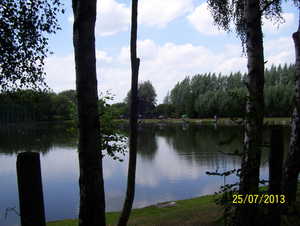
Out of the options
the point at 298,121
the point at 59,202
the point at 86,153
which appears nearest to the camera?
the point at 86,153

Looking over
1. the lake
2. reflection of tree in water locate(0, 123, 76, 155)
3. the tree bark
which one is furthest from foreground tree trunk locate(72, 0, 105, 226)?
reflection of tree in water locate(0, 123, 76, 155)

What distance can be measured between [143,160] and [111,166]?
3.03 meters

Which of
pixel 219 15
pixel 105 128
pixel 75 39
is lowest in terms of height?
pixel 105 128

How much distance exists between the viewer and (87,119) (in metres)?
2.44

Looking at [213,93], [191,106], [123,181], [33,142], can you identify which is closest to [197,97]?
[191,106]

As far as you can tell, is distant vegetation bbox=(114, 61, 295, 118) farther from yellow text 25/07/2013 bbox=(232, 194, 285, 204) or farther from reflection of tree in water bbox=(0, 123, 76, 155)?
yellow text 25/07/2013 bbox=(232, 194, 285, 204)

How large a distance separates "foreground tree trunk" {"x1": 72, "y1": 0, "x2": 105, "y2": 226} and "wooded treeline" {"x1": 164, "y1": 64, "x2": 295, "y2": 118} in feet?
194

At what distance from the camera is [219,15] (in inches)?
277

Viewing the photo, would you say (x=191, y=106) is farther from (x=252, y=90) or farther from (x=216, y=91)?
(x=252, y=90)

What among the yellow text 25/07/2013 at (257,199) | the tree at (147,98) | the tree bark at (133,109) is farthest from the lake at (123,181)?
the tree at (147,98)

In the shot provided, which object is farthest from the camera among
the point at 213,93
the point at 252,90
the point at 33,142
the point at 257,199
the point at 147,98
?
the point at 147,98

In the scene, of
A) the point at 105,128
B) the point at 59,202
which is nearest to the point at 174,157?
the point at 59,202

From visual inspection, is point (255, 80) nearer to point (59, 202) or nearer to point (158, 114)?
point (59, 202)

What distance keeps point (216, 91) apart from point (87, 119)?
77.8 m
